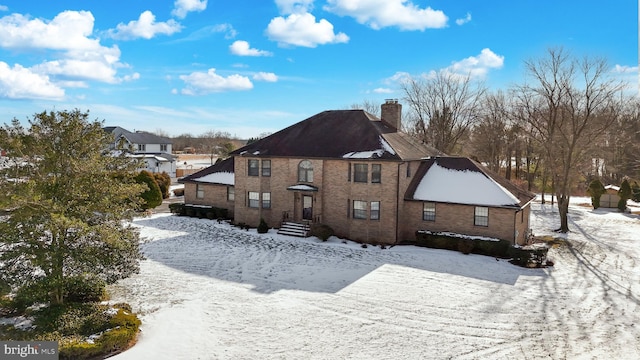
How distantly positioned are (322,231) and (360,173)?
4.53 meters

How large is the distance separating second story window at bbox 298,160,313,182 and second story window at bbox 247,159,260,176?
350 centimetres

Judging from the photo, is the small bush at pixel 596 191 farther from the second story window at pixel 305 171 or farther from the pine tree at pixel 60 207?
the pine tree at pixel 60 207

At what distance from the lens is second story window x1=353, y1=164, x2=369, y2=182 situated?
91.4 feet

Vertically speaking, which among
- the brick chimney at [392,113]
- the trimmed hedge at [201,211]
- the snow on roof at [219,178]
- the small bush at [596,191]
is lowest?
the trimmed hedge at [201,211]

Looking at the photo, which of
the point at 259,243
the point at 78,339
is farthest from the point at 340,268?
the point at 78,339

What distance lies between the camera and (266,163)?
3159cm

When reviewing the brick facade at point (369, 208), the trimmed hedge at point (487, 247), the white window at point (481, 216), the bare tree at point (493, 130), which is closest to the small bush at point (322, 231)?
the brick facade at point (369, 208)

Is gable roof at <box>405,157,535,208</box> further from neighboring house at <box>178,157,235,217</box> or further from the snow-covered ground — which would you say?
neighboring house at <box>178,157,235,217</box>

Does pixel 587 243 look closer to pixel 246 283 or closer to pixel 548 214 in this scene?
pixel 548 214

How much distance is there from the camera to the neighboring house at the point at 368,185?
26.4 meters

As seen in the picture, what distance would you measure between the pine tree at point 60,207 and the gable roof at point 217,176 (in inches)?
758

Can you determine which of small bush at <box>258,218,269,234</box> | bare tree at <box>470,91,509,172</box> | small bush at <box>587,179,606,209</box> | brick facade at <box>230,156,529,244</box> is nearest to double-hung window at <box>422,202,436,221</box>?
brick facade at <box>230,156,529,244</box>

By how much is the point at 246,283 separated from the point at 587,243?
23235mm

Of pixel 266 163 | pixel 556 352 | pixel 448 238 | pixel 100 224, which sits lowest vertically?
pixel 556 352
